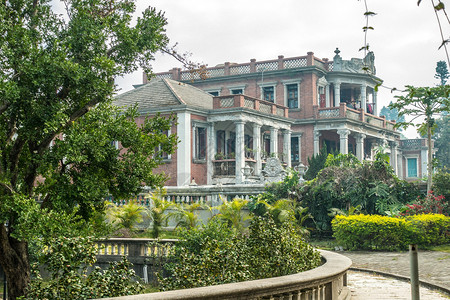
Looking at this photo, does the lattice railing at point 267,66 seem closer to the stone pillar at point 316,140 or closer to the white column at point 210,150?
the stone pillar at point 316,140

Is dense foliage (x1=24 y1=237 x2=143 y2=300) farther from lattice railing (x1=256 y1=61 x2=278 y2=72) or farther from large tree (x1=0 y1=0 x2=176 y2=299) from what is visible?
lattice railing (x1=256 y1=61 x2=278 y2=72)

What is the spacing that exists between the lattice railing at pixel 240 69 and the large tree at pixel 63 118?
33.6 m

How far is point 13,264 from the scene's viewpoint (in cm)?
919

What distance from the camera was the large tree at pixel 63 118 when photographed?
29.0 feet

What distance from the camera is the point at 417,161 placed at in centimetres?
5416

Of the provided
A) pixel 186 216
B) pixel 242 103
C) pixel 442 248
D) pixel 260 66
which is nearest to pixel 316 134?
pixel 260 66

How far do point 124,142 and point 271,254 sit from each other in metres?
3.15

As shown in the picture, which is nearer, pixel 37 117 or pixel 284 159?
pixel 37 117

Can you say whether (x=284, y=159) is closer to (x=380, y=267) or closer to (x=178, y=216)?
(x=178, y=216)

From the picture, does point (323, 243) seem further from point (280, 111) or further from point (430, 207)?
point (280, 111)

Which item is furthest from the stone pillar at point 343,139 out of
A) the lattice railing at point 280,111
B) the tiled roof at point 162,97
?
the tiled roof at point 162,97

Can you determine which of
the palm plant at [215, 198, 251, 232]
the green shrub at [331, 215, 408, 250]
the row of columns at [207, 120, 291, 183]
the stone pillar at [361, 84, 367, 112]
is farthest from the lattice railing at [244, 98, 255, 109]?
the green shrub at [331, 215, 408, 250]

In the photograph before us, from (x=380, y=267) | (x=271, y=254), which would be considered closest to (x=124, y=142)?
(x=271, y=254)

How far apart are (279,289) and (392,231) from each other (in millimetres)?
12100
